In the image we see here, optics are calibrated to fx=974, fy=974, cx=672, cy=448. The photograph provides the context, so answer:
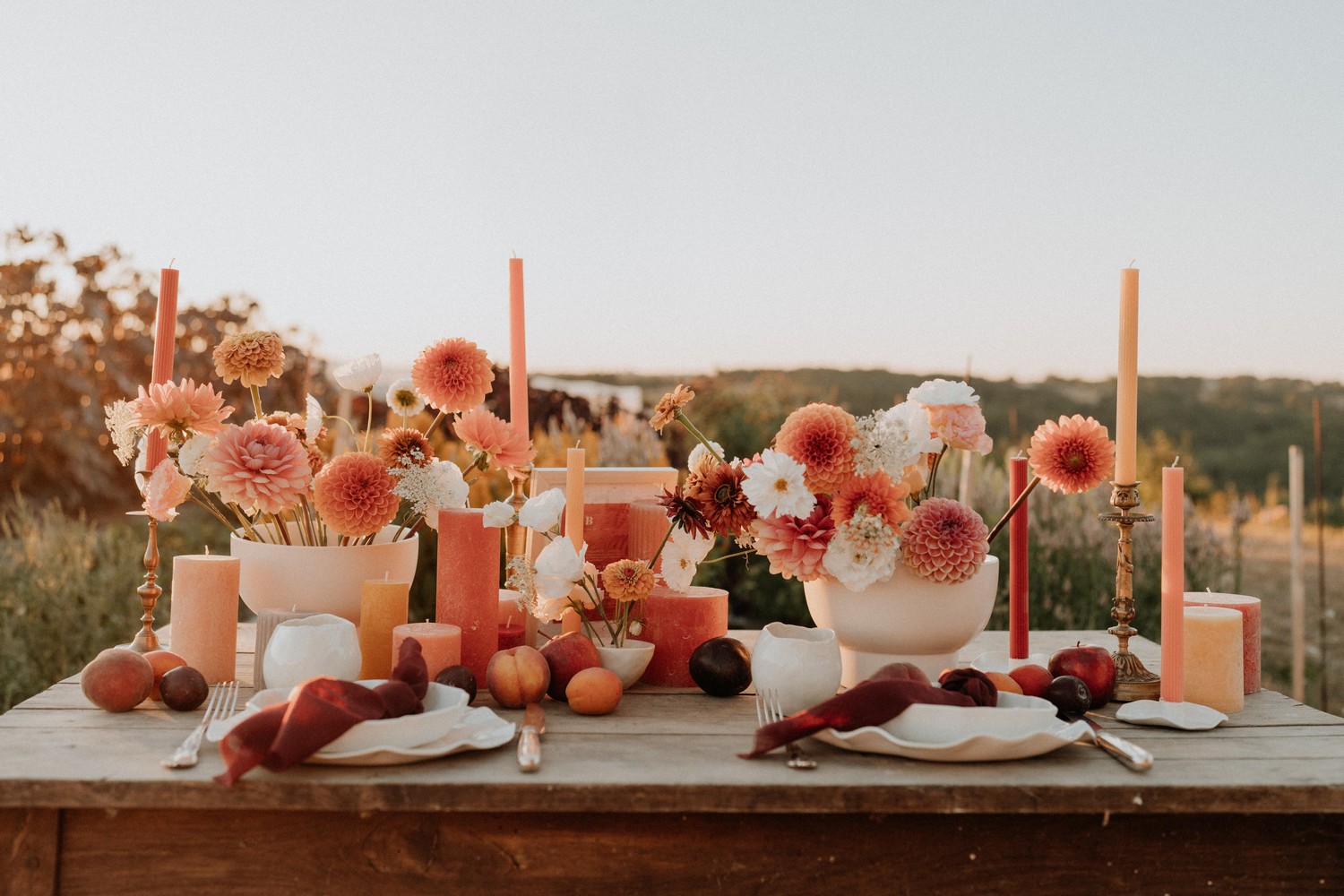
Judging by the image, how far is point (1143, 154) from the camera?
166 inches

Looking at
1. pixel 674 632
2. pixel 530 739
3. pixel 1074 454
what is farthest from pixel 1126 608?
pixel 530 739

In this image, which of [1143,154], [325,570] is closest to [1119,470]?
[325,570]

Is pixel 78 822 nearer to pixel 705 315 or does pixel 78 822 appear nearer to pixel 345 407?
pixel 345 407

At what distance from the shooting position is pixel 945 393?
4.18 feet

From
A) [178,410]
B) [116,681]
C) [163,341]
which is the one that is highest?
[163,341]

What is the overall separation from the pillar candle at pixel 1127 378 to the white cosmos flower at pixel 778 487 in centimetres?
43

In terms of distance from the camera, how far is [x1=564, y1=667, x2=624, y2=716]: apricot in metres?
1.14

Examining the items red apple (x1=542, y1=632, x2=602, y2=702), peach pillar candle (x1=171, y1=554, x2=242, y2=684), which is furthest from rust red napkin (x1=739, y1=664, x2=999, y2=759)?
peach pillar candle (x1=171, y1=554, x2=242, y2=684)

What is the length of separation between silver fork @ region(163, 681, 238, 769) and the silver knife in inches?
12.2

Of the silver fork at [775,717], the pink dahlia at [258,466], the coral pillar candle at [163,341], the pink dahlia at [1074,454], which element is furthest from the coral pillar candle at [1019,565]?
the coral pillar candle at [163,341]

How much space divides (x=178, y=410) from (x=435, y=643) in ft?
1.49

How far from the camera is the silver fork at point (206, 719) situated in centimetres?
93

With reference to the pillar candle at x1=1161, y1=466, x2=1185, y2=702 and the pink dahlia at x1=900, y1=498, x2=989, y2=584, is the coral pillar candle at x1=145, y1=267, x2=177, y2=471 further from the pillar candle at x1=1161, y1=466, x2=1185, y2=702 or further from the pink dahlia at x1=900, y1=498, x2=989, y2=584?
the pillar candle at x1=1161, y1=466, x2=1185, y2=702

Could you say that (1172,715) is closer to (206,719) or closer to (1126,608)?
(1126,608)
